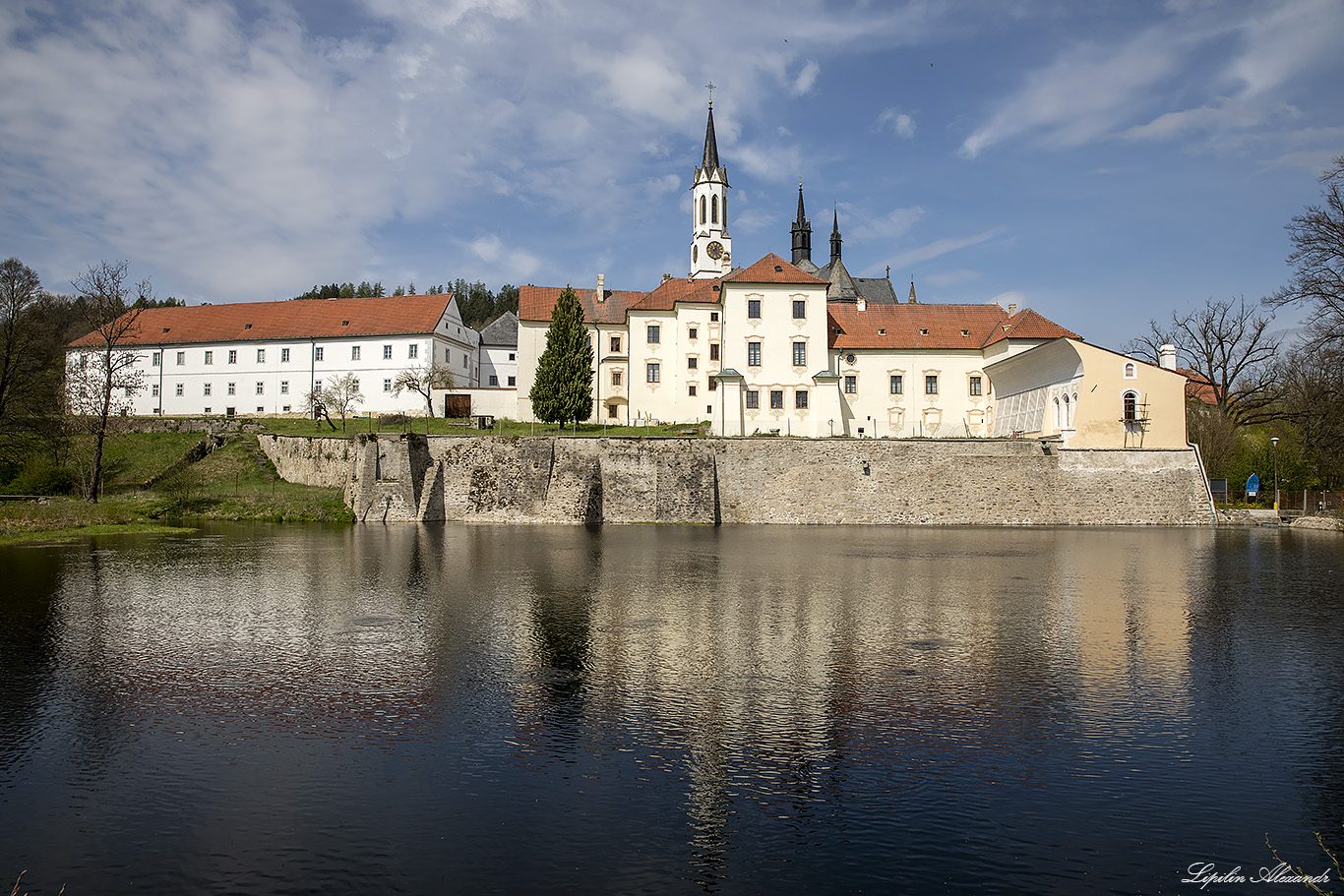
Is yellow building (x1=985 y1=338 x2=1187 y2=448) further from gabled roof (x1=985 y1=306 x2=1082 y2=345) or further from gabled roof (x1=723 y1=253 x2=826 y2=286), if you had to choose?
gabled roof (x1=723 y1=253 x2=826 y2=286)

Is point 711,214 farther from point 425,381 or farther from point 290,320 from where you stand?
point 290,320

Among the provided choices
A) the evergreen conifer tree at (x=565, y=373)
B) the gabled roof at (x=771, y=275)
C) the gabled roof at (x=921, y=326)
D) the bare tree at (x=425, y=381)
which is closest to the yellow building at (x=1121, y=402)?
the gabled roof at (x=921, y=326)

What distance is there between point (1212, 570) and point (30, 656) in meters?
25.7

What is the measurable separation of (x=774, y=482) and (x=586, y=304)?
71.9ft

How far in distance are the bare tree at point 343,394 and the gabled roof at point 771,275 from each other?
89.2ft

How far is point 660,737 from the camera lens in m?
8.59

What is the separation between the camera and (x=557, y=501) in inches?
1500

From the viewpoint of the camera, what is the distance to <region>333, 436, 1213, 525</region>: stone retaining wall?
38094 mm

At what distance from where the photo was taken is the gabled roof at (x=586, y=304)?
5366cm

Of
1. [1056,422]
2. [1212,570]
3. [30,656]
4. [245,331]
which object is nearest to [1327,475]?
[1056,422]

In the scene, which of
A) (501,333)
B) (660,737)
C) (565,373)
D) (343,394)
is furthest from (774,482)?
(501,333)

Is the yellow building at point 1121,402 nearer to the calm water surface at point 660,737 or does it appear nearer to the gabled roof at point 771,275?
the gabled roof at point 771,275

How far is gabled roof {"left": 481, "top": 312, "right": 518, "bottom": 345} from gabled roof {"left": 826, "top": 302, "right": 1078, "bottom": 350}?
93.6 feet

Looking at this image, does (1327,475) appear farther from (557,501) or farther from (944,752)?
(944,752)
